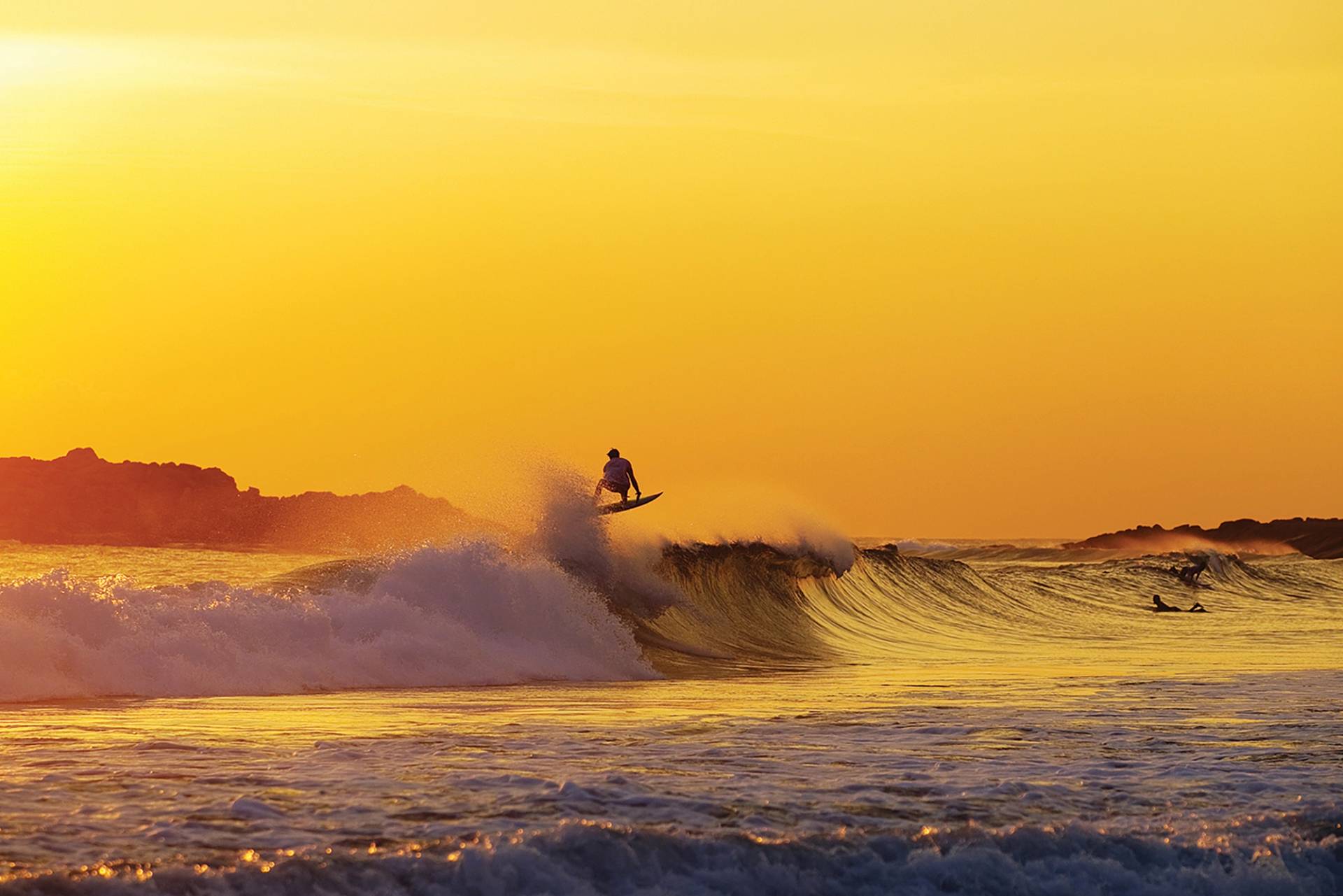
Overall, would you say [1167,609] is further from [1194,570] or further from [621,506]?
[621,506]

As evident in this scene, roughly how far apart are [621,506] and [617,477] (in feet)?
1.77

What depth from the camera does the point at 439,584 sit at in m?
21.8

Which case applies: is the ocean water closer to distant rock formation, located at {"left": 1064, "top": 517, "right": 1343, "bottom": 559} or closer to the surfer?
the surfer

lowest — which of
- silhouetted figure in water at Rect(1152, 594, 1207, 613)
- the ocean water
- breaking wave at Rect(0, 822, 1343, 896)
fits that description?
breaking wave at Rect(0, 822, 1343, 896)

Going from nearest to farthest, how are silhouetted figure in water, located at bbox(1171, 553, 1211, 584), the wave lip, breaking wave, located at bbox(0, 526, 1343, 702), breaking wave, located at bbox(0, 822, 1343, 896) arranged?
breaking wave, located at bbox(0, 822, 1343, 896) → the wave lip → breaking wave, located at bbox(0, 526, 1343, 702) → silhouetted figure in water, located at bbox(1171, 553, 1211, 584)

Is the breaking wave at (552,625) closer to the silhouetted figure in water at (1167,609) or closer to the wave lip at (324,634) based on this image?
the wave lip at (324,634)

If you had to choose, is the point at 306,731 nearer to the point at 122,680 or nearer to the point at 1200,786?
the point at 122,680

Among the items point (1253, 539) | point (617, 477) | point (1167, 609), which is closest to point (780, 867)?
point (617, 477)

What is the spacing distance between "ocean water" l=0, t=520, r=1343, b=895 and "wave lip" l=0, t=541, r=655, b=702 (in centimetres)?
5

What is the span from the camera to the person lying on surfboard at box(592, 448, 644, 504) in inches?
1075

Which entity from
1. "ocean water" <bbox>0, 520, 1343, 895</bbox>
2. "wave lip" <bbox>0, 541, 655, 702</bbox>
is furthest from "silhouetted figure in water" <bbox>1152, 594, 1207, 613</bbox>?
"wave lip" <bbox>0, 541, 655, 702</bbox>

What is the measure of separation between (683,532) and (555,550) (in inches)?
202

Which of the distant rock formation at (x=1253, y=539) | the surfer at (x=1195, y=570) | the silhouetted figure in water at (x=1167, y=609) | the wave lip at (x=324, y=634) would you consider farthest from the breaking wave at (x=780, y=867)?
the distant rock formation at (x=1253, y=539)

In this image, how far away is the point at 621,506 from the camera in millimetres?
27500
